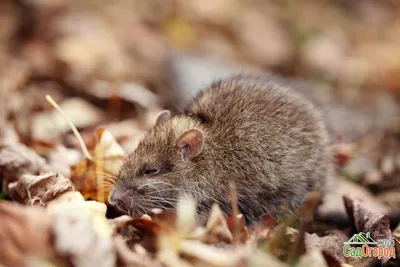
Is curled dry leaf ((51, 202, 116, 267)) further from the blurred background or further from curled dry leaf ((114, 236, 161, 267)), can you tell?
the blurred background

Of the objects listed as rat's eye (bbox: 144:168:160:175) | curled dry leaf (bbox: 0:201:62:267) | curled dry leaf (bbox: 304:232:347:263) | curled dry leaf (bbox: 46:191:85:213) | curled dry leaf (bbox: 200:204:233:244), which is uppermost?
rat's eye (bbox: 144:168:160:175)

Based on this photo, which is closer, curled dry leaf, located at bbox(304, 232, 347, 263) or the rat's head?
curled dry leaf, located at bbox(304, 232, 347, 263)

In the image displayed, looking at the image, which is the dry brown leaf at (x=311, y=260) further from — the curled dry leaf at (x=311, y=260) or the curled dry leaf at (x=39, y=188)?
the curled dry leaf at (x=39, y=188)

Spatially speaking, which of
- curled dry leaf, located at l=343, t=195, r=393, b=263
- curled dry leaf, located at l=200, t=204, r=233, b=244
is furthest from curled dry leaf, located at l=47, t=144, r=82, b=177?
curled dry leaf, located at l=343, t=195, r=393, b=263

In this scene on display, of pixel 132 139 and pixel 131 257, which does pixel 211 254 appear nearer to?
pixel 131 257

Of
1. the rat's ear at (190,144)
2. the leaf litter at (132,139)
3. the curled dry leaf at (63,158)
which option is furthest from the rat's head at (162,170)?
the curled dry leaf at (63,158)

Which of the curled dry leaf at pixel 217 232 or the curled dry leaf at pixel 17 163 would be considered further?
the curled dry leaf at pixel 17 163

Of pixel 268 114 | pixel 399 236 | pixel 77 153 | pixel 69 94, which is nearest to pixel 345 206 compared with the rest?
pixel 399 236
